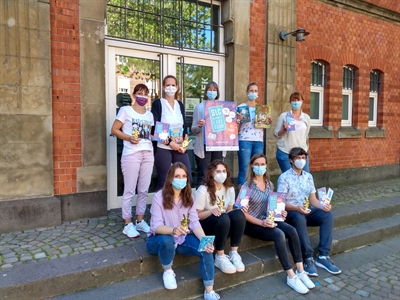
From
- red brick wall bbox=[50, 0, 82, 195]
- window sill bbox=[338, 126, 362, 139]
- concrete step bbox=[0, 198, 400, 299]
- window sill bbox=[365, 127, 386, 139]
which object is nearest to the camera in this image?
concrete step bbox=[0, 198, 400, 299]

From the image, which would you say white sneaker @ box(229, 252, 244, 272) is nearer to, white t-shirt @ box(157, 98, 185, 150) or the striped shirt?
the striped shirt

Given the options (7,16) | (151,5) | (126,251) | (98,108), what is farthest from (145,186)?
(151,5)

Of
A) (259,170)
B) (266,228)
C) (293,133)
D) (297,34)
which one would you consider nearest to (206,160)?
(259,170)

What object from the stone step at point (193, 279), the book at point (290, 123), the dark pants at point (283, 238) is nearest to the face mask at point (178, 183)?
the stone step at point (193, 279)

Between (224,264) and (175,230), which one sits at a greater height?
(175,230)

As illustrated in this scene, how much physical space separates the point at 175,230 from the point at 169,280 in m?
0.54

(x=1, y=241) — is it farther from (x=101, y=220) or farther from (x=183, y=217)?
(x=183, y=217)

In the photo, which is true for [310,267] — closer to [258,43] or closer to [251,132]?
[251,132]

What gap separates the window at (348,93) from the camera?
8.61m

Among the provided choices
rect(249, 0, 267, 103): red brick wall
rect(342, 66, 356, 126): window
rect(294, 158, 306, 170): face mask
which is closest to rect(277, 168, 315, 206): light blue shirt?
rect(294, 158, 306, 170): face mask

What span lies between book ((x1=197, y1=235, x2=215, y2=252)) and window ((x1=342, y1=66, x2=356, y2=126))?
6.92 metres

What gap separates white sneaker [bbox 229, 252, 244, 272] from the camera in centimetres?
373

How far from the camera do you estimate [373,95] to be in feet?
30.8

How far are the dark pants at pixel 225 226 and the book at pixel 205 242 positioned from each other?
490mm
